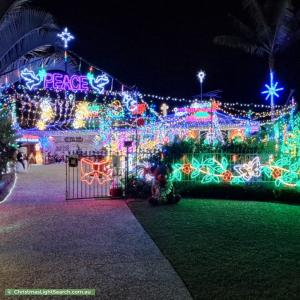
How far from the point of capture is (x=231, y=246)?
6477 mm

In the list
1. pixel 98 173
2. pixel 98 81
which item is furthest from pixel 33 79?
pixel 98 173

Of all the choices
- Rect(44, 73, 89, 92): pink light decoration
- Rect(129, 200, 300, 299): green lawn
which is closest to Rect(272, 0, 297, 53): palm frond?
Rect(44, 73, 89, 92): pink light decoration

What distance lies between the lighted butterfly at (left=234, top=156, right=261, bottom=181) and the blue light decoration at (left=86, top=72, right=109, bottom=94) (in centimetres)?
1357

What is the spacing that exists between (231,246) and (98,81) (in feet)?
64.3

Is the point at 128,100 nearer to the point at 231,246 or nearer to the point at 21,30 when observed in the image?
the point at 21,30

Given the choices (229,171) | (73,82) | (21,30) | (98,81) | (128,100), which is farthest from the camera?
(98,81)

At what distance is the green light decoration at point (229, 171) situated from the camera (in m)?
12.5

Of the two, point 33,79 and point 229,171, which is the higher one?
point 33,79

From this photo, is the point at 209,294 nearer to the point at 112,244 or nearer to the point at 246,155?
the point at 112,244

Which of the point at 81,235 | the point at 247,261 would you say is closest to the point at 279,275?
the point at 247,261

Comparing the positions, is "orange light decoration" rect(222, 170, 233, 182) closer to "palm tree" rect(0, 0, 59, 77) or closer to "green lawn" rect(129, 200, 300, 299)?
"green lawn" rect(129, 200, 300, 299)

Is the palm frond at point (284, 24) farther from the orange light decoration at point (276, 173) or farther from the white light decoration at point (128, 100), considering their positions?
the orange light decoration at point (276, 173)

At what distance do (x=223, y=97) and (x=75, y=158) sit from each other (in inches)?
1251

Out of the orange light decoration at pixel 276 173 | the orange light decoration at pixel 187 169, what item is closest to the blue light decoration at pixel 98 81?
the orange light decoration at pixel 187 169
